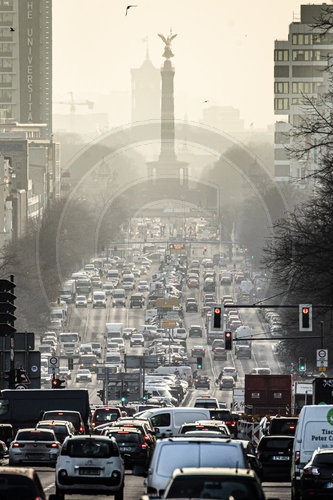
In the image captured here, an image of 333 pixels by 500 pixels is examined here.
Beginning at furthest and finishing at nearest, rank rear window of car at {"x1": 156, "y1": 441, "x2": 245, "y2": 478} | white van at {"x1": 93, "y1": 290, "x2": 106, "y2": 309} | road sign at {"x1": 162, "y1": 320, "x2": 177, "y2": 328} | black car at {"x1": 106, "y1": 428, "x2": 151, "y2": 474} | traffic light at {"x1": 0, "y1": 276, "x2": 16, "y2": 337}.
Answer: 1. white van at {"x1": 93, "y1": 290, "x2": 106, "y2": 309}
2. road sign at {"x1": 162, "y1": 320, "x2": 177, "y2": 328}
3. traffic light at {"x1": 0, "y1": 276, "x2": 16, "y2": 337}
4. black car at {"x1": 106, "y1": 428, "x2": 151, "y2": 474}
5. rear window of car at {"x1": 156, "y1": 441, "x2": 245, "y2": 478}

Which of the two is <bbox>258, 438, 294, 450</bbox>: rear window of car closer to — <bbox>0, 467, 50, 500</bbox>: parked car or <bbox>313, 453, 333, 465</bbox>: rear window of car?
<bbox>313, 453, 333, 465</bbox>: rear window of car

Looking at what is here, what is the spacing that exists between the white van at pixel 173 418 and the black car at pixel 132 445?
18.1 feet

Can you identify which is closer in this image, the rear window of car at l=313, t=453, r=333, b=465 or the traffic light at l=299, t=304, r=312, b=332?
the rear window of car at l=313, t=453, r=333, b=465

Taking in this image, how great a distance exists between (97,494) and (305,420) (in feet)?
14.2

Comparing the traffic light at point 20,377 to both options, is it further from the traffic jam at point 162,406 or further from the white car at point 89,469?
the white car at point 89,469

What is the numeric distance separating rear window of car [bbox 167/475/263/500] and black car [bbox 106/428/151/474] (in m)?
19.4

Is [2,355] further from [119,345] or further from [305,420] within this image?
[119,345]

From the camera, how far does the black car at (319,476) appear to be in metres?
30.2

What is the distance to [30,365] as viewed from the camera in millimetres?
65875

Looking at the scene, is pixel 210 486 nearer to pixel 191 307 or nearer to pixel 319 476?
pixel 319 476

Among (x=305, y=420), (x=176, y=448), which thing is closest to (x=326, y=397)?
(x=305, y=420)

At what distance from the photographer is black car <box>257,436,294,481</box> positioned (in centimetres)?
4116

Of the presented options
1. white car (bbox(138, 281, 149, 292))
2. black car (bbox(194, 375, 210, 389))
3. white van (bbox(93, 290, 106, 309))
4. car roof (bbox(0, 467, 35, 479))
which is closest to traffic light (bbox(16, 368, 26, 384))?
car roof (bbox(0, 467, 35, 479))

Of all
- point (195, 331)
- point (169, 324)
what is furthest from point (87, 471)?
point (195, 331)
